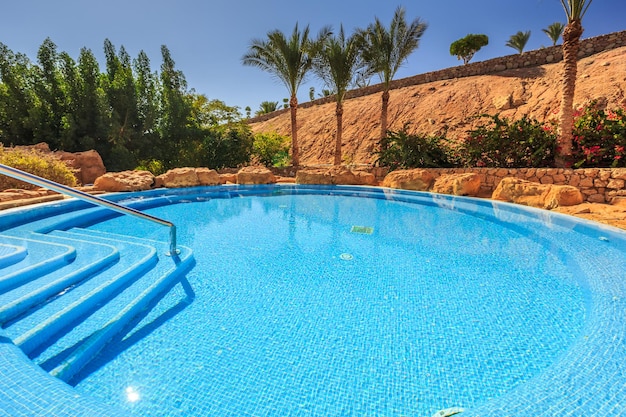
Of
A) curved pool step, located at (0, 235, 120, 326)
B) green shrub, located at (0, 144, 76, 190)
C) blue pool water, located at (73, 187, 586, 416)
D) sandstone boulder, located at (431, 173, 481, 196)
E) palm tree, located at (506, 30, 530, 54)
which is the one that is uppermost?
palm tree, located at (506, 30, 530, 54)

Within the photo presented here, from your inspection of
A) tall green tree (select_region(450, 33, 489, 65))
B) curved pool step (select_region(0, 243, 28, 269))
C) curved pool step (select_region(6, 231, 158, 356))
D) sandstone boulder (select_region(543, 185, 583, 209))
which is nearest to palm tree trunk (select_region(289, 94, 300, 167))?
sandstone boulder (select_region(543, 185, 583, 209))

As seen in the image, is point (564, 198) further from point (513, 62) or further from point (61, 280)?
point (513, 62)

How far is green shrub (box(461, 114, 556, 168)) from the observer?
9.03 m

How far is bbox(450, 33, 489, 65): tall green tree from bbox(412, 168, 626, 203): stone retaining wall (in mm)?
25824

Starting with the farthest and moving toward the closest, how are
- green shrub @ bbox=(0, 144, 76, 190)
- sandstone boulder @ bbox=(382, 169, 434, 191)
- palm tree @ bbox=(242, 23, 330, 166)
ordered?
palm tree @ bbox=(242, 23, 330, 166), sandstone boulder @ bbox=(382, 169, 434, 191), green shrub @ bbox=(0, 144, 76, 190)

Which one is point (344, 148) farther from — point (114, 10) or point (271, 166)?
point (114, 10)

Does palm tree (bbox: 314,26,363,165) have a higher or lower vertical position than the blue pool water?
higher

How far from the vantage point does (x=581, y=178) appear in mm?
7738

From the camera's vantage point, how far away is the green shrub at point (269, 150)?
1605 cm

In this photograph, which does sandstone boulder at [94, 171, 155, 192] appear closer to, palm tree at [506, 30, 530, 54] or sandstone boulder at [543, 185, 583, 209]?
sandstone boulder at [543, 185, 583, 209]

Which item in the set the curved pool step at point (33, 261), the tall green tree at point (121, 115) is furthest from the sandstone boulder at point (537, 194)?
the tall green tree at point (121, 115)

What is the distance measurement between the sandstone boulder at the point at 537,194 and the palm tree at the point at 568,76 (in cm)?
191

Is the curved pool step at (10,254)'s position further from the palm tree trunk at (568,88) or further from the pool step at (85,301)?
the palm tree trunk at (568,88)

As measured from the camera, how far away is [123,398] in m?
1.91
